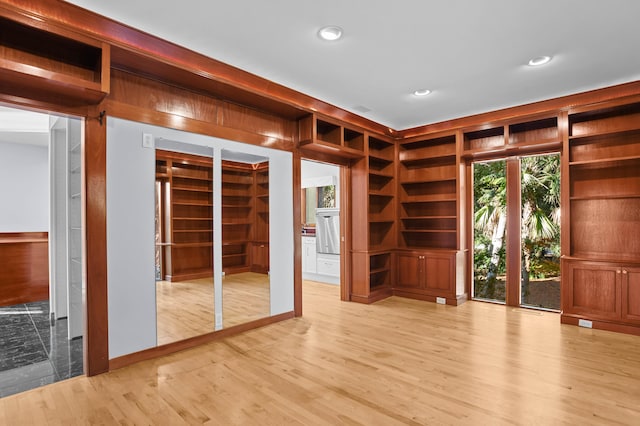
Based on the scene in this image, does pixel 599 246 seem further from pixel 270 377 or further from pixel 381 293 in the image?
pixel 270 377

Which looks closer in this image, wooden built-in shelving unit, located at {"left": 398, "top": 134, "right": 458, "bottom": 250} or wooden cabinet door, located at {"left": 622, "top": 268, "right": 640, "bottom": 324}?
wooden cabinet door, located at {"left": 622, "top": 268, "right": 640, "bottom": 324}

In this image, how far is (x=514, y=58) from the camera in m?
3.29

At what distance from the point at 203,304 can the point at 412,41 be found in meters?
3.19

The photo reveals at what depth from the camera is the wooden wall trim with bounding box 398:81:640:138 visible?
153 inches

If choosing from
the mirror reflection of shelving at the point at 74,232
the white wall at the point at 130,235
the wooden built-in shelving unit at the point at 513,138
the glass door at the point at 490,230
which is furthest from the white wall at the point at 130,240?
the glass door at the point at 490,230

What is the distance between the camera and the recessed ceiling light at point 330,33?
110 inches

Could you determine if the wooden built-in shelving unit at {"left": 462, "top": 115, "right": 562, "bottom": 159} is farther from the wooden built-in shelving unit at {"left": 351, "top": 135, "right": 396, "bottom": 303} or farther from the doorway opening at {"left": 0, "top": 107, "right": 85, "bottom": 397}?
the doorway opening at {"left": 0, "top": 107, "right": 85, "bottom": 397}

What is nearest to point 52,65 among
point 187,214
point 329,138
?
point 187,214

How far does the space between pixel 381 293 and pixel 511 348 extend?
229 cm

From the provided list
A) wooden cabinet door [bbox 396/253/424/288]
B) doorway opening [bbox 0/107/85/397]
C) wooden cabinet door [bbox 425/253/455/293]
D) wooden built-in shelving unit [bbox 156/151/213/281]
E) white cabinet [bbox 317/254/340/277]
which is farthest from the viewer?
white cabinet [bbox 317/254/340/277]

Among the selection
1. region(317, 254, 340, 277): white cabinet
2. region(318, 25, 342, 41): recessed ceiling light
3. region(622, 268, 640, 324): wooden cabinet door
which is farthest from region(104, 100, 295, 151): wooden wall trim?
region(622, 268, 640, 324): wooden cabinet door

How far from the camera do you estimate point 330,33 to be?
2.85 m

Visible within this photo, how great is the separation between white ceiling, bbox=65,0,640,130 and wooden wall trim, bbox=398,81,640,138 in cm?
12

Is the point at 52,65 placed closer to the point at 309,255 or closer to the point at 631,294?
the point at 309,255
